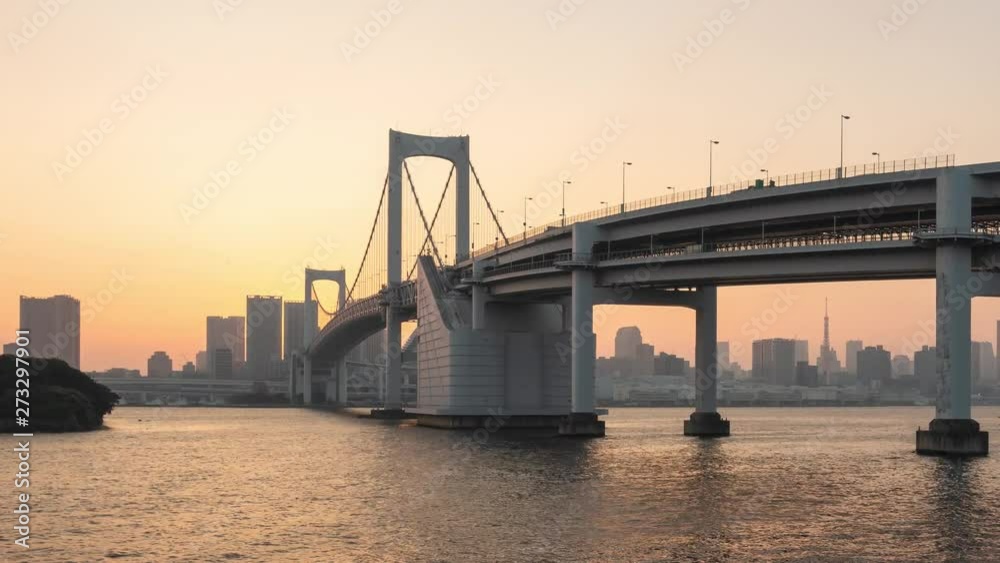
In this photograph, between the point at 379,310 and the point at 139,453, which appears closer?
the point at 139,453

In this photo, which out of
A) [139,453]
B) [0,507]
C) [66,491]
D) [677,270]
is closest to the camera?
[0,507]

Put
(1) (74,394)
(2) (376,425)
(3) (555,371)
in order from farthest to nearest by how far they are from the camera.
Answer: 1. (2) (376,425)
2. (1) (74,394)
3. (3) (555,371)

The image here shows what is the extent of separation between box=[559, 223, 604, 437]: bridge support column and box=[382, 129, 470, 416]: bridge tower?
3985 cm

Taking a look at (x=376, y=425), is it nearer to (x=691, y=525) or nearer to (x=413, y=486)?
(x=413, y=486)

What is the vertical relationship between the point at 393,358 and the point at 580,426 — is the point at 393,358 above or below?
above

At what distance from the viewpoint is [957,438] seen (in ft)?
194

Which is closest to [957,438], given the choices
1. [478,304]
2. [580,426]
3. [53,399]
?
[580,426]

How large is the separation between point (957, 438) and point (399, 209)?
80.9 metres

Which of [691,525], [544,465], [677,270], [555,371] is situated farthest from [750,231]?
[691,525]

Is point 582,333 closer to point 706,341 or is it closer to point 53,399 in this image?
point 706,341

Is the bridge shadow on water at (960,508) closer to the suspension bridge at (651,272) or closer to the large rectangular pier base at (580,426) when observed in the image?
the suspension bridge at (651,272)

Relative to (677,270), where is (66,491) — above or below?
below

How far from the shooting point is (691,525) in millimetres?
39812

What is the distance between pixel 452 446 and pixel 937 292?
33.7 meters
